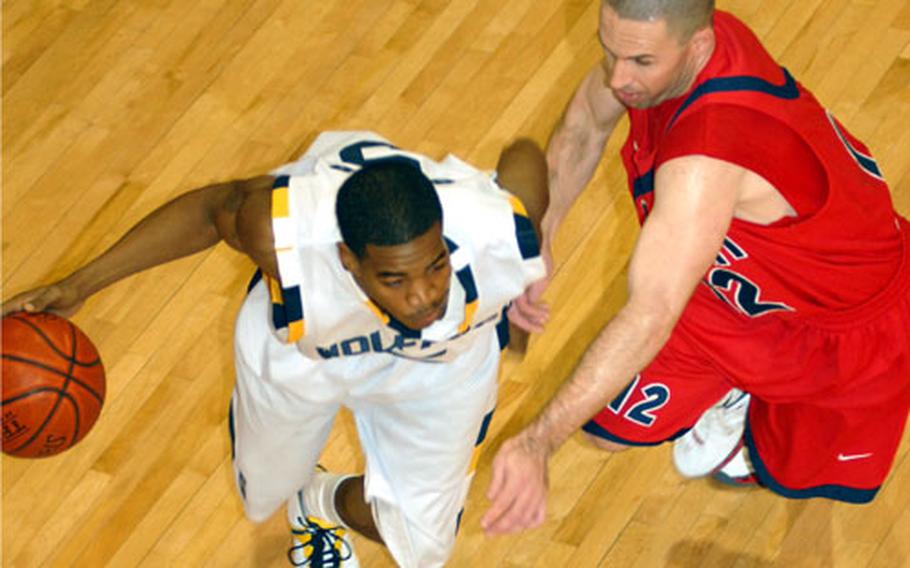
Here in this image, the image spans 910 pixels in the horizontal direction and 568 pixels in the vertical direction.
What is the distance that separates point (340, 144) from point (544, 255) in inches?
23.0

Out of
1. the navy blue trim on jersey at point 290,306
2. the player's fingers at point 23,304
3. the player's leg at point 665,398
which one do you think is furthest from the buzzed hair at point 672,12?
the player's fingers at point 23,304

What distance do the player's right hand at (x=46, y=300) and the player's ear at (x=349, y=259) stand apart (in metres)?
0.67

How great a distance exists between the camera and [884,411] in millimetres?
4250

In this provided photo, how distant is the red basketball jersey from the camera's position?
12.1 ft

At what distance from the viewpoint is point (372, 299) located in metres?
3.54

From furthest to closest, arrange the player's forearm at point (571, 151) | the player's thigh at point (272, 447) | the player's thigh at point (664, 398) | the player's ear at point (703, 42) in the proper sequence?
1. the player's thigh at point (664, 398)
2. the player's forearm at point (571, 151)
3. the player's thigh at point (272, 447)
4. the player's ear at point (703, 42)

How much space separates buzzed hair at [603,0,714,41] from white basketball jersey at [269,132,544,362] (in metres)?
0.49

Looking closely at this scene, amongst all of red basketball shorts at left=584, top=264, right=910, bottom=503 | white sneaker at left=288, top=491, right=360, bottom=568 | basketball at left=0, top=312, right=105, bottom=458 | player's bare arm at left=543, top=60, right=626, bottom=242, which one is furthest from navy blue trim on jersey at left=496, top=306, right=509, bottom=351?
basketball at left=0, top=312, right=105, bottom=458

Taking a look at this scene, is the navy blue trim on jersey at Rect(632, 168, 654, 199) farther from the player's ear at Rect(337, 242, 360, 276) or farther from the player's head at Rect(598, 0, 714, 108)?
the player's ear at Rect(337, 242, 360, 276)

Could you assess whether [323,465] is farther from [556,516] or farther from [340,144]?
[340,144]

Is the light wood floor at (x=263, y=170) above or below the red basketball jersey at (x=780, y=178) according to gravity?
below

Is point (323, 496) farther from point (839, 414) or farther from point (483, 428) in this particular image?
point (839, 414)

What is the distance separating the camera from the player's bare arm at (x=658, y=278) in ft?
11.6

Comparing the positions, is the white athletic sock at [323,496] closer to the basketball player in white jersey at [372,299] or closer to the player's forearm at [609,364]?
the basketball player in white jersey at [372,299]
